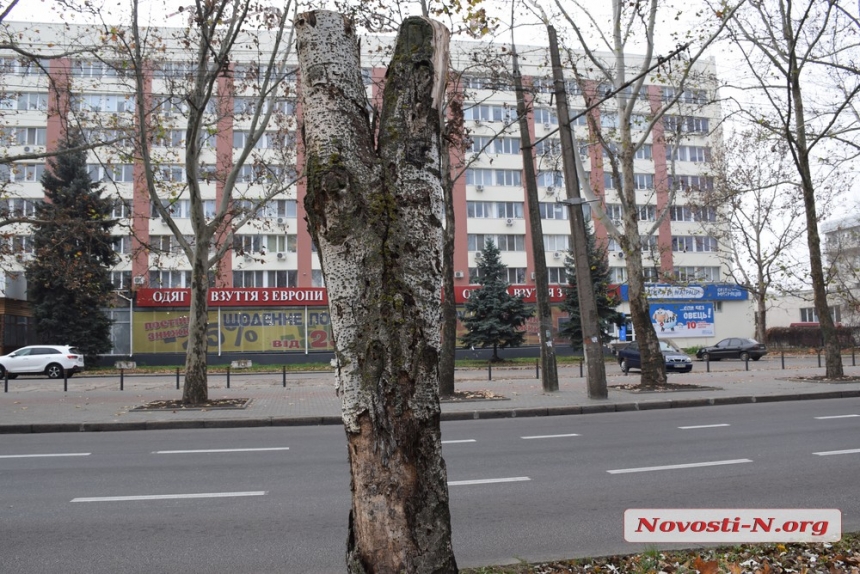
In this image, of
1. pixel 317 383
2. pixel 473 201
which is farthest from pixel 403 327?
pixel 473 201

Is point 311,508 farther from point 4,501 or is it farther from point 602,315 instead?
point 602,315

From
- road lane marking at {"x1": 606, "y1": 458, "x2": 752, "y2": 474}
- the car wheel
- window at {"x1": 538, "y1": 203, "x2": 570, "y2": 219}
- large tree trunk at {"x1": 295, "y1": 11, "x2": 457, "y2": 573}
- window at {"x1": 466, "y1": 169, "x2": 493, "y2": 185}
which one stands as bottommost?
road lane marking at {"x1": 606, "y1": 458, "x2": 752, "y2": 474}

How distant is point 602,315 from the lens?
40.2m

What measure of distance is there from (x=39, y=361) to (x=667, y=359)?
28.3 meters

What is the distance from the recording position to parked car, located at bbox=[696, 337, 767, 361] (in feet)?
126

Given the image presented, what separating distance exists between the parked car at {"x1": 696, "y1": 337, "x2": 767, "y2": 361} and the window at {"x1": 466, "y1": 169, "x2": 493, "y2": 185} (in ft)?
65.7

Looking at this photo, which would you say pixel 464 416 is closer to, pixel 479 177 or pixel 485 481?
pixel 485 481

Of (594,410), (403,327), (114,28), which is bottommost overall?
(594,410)

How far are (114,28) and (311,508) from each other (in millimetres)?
11988

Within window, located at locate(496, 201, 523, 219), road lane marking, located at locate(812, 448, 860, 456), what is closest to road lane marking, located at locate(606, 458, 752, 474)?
road lane marking, located at locate(812, 448, 860, 456)

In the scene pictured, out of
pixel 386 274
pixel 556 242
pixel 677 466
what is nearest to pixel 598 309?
pixel 556 242

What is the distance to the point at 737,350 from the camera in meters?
38.9

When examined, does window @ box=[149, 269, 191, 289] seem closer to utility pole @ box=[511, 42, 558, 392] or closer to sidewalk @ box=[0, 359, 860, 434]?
sidewalk @ box=[0, 359, 860, 434]

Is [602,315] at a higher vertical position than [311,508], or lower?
higher
